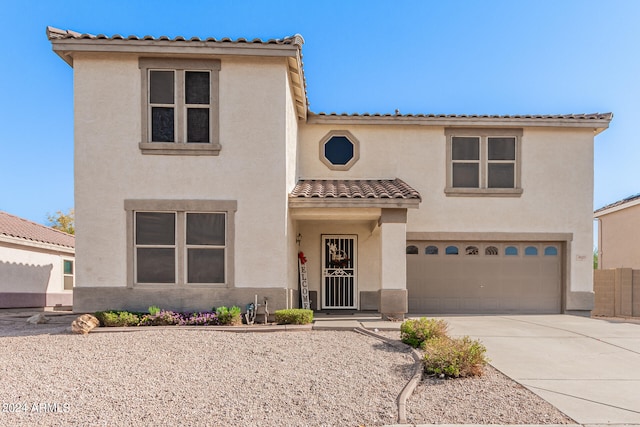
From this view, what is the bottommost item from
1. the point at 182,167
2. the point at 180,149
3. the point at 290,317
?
the point at 290,317

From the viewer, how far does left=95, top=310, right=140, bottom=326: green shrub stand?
891 cm

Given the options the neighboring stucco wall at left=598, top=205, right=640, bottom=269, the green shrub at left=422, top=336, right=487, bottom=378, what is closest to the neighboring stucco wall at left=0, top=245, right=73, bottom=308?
the green shrub at left=422, top=336, right=487, bottom=378

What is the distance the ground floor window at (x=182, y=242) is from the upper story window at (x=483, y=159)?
290 inches

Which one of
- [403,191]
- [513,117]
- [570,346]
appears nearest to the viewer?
[570,346]

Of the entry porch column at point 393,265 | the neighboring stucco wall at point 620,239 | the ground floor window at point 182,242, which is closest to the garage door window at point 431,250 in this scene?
the entry porch column at point 393,265

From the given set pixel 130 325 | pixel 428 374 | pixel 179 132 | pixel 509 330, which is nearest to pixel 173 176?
pixel 179 132

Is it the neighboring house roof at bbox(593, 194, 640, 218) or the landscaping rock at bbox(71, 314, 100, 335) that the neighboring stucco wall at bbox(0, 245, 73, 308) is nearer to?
the landscaping rock at bbox(71, 314, 100, 335)

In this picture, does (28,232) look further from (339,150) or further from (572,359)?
(572,359)

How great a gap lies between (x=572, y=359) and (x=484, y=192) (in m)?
6.57

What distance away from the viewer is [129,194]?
9.62 metres

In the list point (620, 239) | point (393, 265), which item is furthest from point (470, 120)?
point (620, 239)

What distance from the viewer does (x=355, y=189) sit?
37.0ft

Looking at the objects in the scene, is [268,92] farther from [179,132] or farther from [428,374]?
[428,374]

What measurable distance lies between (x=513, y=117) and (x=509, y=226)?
3.46 m
